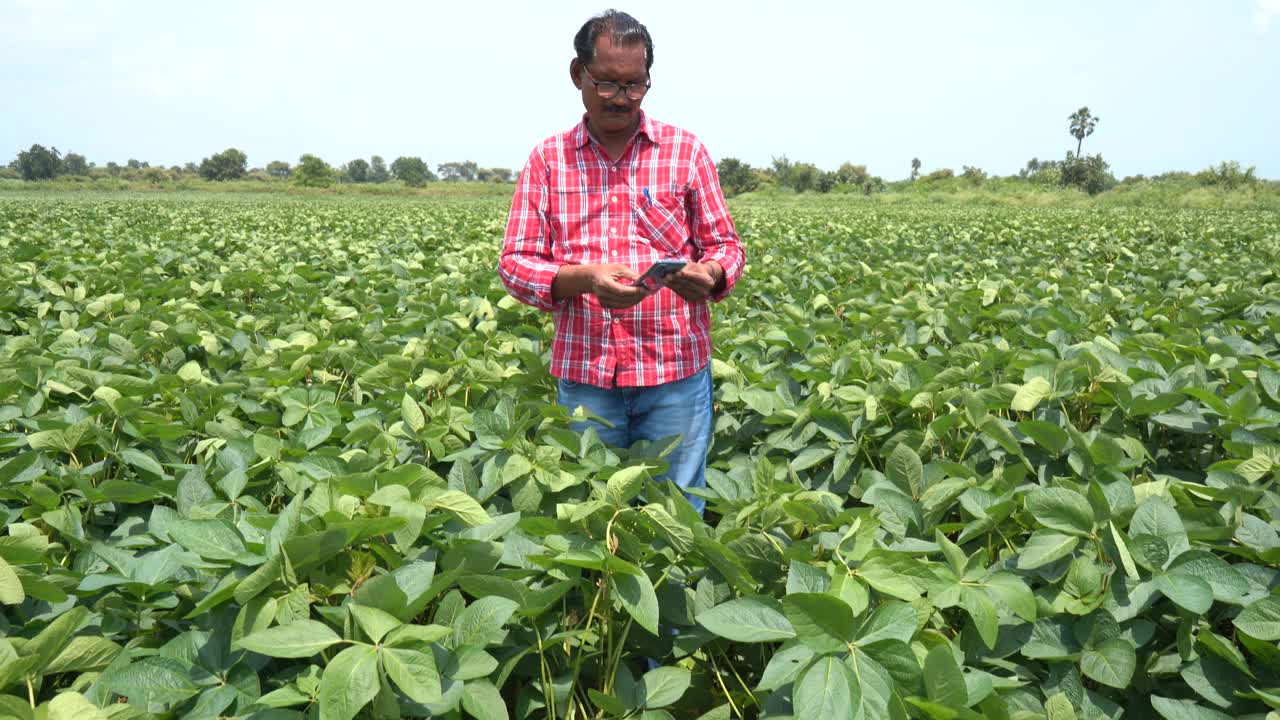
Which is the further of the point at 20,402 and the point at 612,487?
the point at 20,402

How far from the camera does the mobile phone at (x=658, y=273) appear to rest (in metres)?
1.97

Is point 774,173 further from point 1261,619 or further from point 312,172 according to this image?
point 1261,619

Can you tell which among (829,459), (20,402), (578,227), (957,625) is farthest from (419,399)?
(957,625)

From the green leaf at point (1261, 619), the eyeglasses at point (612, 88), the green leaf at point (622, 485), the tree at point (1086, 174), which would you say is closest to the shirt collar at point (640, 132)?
the eyeglasses at point (612, 88)

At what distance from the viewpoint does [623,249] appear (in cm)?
229

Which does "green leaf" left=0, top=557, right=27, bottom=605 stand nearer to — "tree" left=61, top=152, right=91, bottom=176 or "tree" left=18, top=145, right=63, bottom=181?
"tree" left=18, top=145, right=63, bottom=181

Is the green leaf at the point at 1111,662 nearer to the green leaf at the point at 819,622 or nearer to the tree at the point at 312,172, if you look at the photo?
the green leaf at the point at 819,622

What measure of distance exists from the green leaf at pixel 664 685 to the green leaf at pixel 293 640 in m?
0.51

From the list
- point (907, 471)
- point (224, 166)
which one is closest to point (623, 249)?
point (907, 471)

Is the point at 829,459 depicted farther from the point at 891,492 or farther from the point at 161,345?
the point at 161,345

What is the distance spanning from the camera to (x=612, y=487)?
131 centimetres

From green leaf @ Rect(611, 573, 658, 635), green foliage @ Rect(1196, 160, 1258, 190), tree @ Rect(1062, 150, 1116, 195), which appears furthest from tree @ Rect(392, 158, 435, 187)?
green leaf @ Rect(611, 573, 658, 635)

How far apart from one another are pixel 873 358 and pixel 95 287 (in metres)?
4.87

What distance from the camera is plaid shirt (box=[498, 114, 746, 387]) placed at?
2.28 meters
